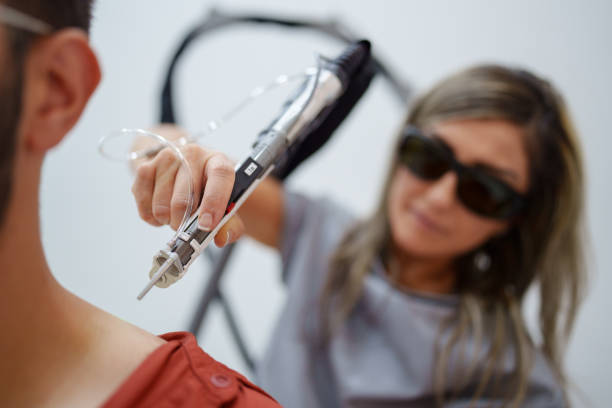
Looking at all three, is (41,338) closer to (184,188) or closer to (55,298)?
(55,298)

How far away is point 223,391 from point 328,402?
1.67ft

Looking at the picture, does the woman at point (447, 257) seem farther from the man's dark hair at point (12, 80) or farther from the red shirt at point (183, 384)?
the man's dark hair at point (12, 80)

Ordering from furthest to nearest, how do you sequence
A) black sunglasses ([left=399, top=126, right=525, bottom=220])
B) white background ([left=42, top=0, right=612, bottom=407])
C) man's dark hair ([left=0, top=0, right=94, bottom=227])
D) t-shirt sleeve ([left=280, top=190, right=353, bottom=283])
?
1. t-shirt sleeve ([left=280, top=190, right=353, bottom=283])
2. black sunglasses ([left=399, top=126, right=525, bottom=220])
3. white background ([left=42, top=0, right=612, bottom=407])
4. man's dark hair ([left=0, top=0, right=94, bottom=227])

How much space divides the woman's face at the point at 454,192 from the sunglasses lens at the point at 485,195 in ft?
0.04

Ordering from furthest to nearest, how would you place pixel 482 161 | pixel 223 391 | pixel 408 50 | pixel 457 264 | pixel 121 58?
pixel 408 50
pixel 457 264
pixel 482 161
pixel 121 58
pixel 223 391

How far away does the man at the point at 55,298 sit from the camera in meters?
0.25

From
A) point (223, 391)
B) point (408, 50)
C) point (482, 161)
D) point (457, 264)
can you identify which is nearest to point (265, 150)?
point (223, 391)

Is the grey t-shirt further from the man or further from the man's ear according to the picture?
the man's ear

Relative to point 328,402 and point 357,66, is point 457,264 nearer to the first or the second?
point 328,402

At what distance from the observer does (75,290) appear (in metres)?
0.35

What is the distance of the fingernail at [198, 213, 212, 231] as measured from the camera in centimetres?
28

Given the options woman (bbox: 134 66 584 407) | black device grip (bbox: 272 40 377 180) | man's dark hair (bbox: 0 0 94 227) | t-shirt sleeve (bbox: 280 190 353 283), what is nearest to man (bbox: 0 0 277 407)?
man's dark hair (bbox: 0 0 94 227)

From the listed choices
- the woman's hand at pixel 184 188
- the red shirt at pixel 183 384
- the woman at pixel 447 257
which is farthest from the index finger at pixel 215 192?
the woman at pixel 447 257

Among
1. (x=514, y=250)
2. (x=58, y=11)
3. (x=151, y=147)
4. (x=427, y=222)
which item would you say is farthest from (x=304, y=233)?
(x=58, y=11)
